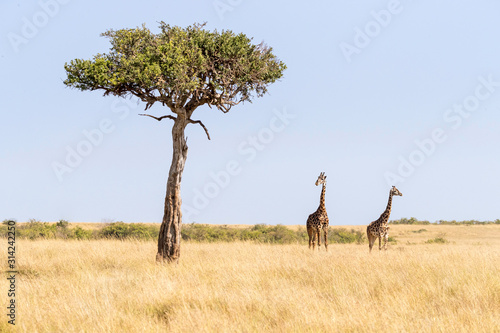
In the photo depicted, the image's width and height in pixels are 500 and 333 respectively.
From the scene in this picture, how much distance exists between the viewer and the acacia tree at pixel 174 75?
1454 cm

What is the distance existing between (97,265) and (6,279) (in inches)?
117

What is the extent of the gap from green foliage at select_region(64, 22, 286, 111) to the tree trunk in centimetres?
98

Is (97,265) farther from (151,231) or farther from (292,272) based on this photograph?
(151,231)

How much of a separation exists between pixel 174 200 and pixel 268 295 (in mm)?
6743

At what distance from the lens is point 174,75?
1433 centimetres

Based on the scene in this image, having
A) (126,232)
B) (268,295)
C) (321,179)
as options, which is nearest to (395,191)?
(321,179)

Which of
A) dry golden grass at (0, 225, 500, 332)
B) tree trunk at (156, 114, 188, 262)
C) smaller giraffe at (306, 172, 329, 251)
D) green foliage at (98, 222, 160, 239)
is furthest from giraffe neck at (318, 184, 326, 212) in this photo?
green foliage at (98, 222, 160, 239)

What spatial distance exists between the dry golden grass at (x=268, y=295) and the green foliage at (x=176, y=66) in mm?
5359

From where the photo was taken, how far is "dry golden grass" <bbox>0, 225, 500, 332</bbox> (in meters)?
7.78

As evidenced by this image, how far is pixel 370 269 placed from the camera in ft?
41.7

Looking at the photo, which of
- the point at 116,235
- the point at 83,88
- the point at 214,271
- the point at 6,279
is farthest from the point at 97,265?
the point at 116,235

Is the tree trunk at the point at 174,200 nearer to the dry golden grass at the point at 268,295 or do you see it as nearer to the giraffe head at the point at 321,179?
the dry golden grass at the point at 268,295

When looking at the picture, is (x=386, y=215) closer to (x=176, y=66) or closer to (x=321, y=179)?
(x=321, y=179)

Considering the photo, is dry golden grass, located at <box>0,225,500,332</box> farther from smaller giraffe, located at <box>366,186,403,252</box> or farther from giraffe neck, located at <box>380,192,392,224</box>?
giraffe neck, located at <box>380,192,392,224</box>
